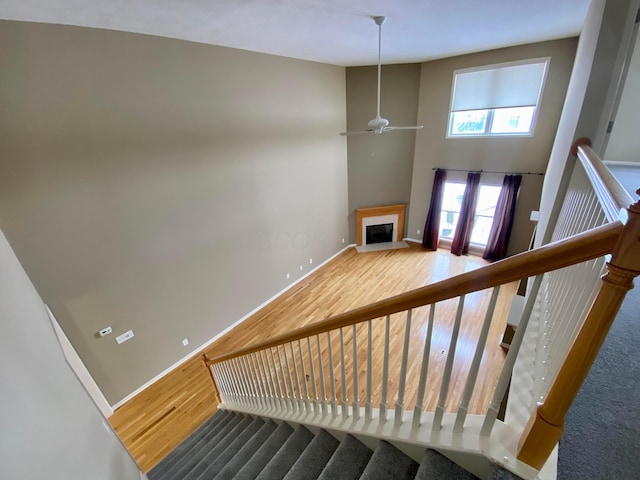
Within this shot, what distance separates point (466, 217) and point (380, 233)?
7.33ft

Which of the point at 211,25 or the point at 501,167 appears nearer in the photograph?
the point at 211,25

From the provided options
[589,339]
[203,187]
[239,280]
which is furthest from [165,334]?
[589,339]

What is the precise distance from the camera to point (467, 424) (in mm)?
1036

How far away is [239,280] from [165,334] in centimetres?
138

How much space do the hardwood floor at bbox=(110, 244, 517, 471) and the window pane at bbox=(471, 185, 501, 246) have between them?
1.93 ft

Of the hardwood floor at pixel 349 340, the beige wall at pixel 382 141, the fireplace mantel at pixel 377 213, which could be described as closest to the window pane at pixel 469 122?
the beige wall at pixel 382 141

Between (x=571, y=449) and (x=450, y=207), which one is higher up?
(x=571, y=449)

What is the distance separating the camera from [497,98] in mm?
5449

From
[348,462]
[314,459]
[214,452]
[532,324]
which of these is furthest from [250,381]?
[532,324]

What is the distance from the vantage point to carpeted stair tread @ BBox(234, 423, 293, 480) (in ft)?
6.06

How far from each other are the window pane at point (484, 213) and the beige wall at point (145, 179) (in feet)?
14.1

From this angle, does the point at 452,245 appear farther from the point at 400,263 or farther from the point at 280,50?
the point at 280,50

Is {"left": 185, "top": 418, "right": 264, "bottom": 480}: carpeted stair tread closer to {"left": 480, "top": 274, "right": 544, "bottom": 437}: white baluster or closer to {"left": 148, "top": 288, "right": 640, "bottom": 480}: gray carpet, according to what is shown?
{"left": 148, "top": 288, "right": 640, "bottom": 480}: gray carpet

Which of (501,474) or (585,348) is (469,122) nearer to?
(585,348)
